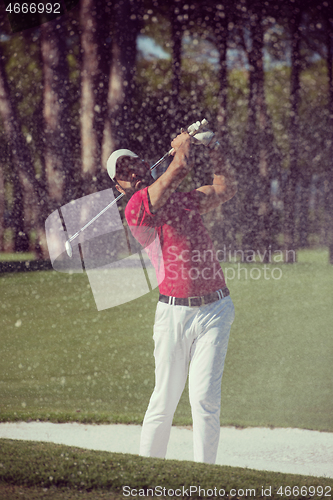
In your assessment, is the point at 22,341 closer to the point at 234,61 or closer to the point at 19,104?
the point at 234,61

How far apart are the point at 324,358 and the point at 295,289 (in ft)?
15.2

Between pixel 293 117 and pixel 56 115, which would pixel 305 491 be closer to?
pixel 56 115

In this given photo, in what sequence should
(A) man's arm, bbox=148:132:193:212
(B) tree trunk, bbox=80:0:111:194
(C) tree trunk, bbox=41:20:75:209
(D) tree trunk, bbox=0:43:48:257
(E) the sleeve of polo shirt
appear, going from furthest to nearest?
(D) tree trunk, bbox=0:43:48:257 < (C) tree trunk, bbox=41:20:75:209 < (B) tree trunk, bbox=80:0:111:194 < (E) the sleeve of polo shirt < (A) man's arm, bbox=148:132:193:212

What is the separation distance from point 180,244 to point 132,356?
4.03 m

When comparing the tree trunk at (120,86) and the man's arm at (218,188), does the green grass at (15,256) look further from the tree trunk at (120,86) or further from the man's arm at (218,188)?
the man's arm at (218,188)

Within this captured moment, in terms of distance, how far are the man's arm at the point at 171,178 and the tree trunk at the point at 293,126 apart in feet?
50.9

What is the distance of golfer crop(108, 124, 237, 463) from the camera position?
275 centimetres

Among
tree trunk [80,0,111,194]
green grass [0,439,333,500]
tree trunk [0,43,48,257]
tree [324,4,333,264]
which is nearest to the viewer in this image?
green grass [0,439,333,500]

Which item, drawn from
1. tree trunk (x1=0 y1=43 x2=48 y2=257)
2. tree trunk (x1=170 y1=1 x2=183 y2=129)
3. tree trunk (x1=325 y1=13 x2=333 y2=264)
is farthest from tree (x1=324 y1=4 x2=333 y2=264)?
tree trunk (x1=0 y1=43 x2=48 y2=257)

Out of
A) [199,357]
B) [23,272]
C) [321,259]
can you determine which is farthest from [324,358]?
[321,259]

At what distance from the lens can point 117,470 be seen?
8.34 ft

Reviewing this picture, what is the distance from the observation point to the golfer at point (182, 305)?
275cm

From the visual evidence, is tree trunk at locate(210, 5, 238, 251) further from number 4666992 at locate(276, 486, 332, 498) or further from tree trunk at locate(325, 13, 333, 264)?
number 4666992 at locate(276, 486, 332, 498)

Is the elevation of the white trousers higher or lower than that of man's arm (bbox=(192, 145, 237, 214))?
lower
